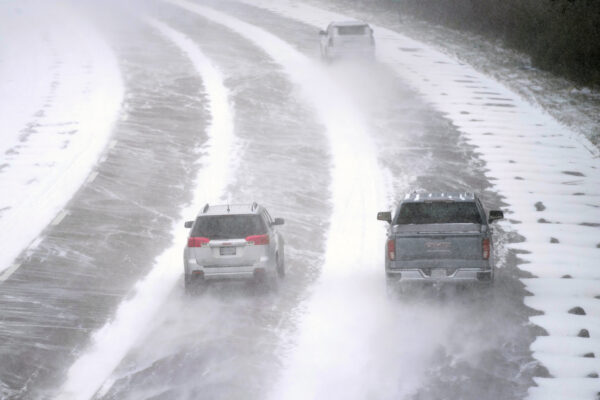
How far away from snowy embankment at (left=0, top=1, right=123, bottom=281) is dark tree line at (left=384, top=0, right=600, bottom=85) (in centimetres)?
1811

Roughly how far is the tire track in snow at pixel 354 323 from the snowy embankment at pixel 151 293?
2.58 metres

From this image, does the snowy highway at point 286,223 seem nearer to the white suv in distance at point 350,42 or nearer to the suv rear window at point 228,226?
the white suv in distance at point 350,42

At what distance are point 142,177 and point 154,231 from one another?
17.6 ft

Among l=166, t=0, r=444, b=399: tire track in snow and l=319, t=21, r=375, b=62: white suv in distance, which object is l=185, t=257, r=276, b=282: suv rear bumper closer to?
l=166, t=0, r=444, b=399: tire track in snow

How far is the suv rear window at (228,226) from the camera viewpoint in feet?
56.5

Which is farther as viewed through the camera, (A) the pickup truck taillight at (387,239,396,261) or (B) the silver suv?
(B) the silver suv

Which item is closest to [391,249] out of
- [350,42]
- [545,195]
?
[545,195]

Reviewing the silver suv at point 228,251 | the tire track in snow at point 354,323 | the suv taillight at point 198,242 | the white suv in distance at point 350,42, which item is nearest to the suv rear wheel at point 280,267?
the tire track in snow at point 354,323

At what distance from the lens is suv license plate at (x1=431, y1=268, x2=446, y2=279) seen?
52.9ft

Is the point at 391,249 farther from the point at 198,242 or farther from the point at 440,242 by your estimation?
the point at 198,242

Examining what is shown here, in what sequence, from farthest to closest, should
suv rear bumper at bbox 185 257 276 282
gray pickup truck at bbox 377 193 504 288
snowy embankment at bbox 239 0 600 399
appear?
suv rear bumper at bbox 185 257 276 282, gray pickup truck at bbox 377 193 504 288, snowy embankment at bbox 239 0 600 399

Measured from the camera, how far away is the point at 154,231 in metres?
22.6

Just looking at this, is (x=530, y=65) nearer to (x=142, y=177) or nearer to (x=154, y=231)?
(x=142, y=177)

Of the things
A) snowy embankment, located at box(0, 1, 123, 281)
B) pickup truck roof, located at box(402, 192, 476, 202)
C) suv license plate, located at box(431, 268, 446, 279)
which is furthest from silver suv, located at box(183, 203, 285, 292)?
snowy embankment, located at box(0, 1, 123, 281)
